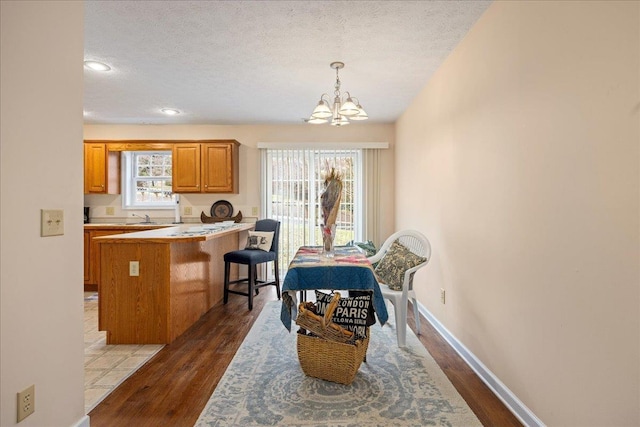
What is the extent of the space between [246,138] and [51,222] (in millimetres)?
4158

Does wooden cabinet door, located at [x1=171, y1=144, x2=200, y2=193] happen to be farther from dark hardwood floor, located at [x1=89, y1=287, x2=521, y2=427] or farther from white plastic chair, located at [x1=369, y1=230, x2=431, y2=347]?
white plastic chair, located at [x1=369, y1=230, x2=431, y2=347]

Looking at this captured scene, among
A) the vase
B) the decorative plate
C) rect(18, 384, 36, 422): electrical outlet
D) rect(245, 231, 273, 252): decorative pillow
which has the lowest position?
rect(18, 384, 36, 422): electrical outlet

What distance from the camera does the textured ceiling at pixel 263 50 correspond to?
7.69 ft

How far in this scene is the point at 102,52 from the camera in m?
2.96

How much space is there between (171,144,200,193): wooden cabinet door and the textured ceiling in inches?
30.4

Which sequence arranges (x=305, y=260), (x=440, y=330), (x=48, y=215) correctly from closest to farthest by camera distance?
(x=48, y=215), (x=305, y=260), (x=440, y=330)

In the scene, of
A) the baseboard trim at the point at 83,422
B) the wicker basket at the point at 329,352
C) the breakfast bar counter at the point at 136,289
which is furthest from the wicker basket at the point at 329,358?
the breakfast bar counter at the point at 136,289

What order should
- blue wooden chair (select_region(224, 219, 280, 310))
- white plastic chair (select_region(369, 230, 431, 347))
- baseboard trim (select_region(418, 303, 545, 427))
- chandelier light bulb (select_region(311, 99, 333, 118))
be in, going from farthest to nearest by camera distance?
1. blue wooden chair (select_region(224, 219, 280, 310))
2. chandelier light bulb (select_region(311, 99, 333, 118))
3. white plastic chair (select_region(369, 230, 431, 347))
4. baseboard trim (select_region(418, 303, 545, 427))

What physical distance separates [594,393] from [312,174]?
4407 millimetres

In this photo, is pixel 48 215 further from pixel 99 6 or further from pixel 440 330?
pixel 440 330

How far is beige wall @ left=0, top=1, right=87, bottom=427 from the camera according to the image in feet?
4.30

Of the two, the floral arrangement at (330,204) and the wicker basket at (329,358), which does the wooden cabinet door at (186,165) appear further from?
the wicker basket at (329,358)

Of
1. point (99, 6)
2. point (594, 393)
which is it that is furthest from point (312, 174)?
point (594, 393)

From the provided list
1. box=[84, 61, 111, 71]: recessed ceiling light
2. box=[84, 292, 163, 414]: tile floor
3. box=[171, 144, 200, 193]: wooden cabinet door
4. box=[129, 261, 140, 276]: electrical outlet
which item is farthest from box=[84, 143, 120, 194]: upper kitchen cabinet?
box=[129, 261, 140, 276]: electrical outlet
